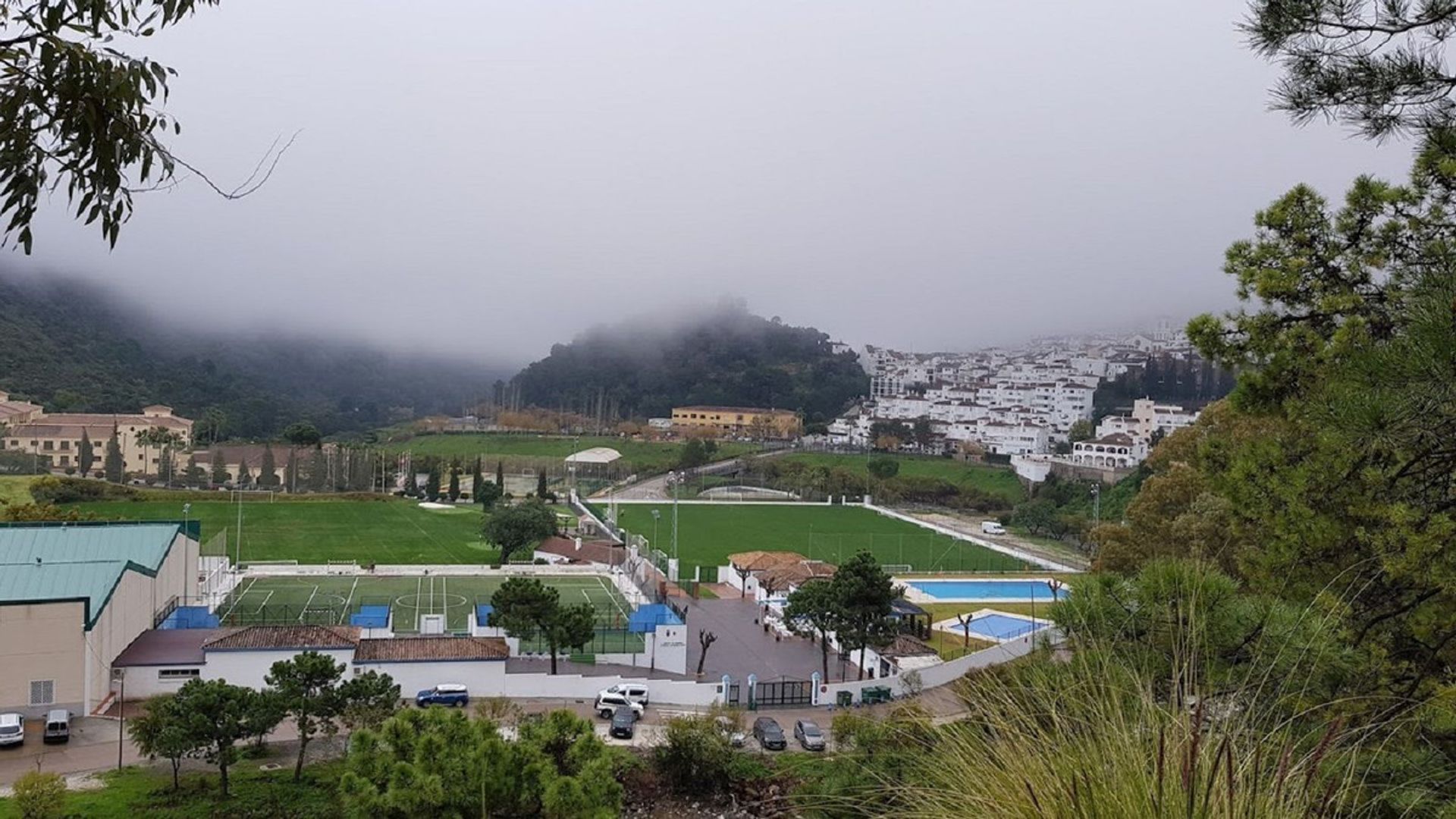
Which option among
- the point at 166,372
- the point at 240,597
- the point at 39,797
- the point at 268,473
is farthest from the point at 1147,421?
the point at 166,372

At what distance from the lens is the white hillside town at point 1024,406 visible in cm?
5491

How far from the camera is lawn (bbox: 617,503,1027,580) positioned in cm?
2589

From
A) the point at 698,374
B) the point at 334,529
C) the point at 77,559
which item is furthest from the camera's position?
the point at 698,374

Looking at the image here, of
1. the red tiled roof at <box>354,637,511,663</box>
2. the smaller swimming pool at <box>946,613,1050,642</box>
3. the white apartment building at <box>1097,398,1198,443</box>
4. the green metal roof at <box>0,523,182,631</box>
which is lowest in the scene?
the smaller swimming pool at <box>946,613,1050,642</box>

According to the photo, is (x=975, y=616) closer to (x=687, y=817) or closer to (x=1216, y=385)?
(x=687, y=817)

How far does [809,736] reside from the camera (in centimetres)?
1091

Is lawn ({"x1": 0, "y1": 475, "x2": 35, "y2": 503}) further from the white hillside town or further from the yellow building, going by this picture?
the yellow building

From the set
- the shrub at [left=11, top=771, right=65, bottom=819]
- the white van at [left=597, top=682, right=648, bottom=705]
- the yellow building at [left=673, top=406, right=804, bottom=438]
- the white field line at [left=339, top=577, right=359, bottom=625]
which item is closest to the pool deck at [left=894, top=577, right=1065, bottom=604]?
the white van at [left=597, top=682, right=648, bottom=705]

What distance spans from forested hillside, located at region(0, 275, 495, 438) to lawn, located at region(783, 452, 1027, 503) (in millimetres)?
33024

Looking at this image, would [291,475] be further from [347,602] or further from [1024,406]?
[1024,406]

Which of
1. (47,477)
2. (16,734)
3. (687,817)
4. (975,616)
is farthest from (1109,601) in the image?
(47,477)

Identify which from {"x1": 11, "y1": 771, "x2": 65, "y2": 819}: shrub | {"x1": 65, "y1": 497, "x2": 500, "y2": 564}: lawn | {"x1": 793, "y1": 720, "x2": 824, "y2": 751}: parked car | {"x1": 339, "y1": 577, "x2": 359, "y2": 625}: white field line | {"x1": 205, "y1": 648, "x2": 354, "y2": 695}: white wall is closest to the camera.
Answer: {"x1": 11, "y1": 771, "x2": 65, "y2": 819}: shrub

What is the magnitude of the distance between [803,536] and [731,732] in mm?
20175

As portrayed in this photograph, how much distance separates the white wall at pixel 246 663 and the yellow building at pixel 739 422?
53.8m
